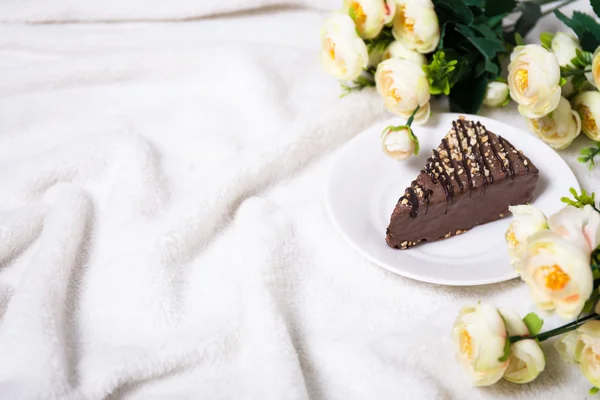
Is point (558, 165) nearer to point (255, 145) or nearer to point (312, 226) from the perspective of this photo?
point (312, 226)

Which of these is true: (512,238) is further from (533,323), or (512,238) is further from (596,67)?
(596,67)

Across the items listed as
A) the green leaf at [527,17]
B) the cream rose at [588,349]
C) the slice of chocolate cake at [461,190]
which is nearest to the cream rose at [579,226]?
the cream rose at [588,349]

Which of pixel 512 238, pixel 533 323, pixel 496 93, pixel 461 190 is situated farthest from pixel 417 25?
pixel 533 323

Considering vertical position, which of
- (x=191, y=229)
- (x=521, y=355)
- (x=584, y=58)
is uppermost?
(x=584, y=58)

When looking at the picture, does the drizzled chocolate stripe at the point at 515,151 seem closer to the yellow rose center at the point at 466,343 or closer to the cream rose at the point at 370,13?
the cream rose at the point at 370,13

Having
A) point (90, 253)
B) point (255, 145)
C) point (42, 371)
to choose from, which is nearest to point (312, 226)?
point (255, 145)

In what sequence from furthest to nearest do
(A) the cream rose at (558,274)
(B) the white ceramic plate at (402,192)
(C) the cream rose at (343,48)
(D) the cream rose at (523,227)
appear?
1. (C) the cream rose at (343,48)
2. (B) the white ceramic plate at (402,192)
3. (D) the cream rose at (523,227)
4. (A) the cream rose at (558,274)
